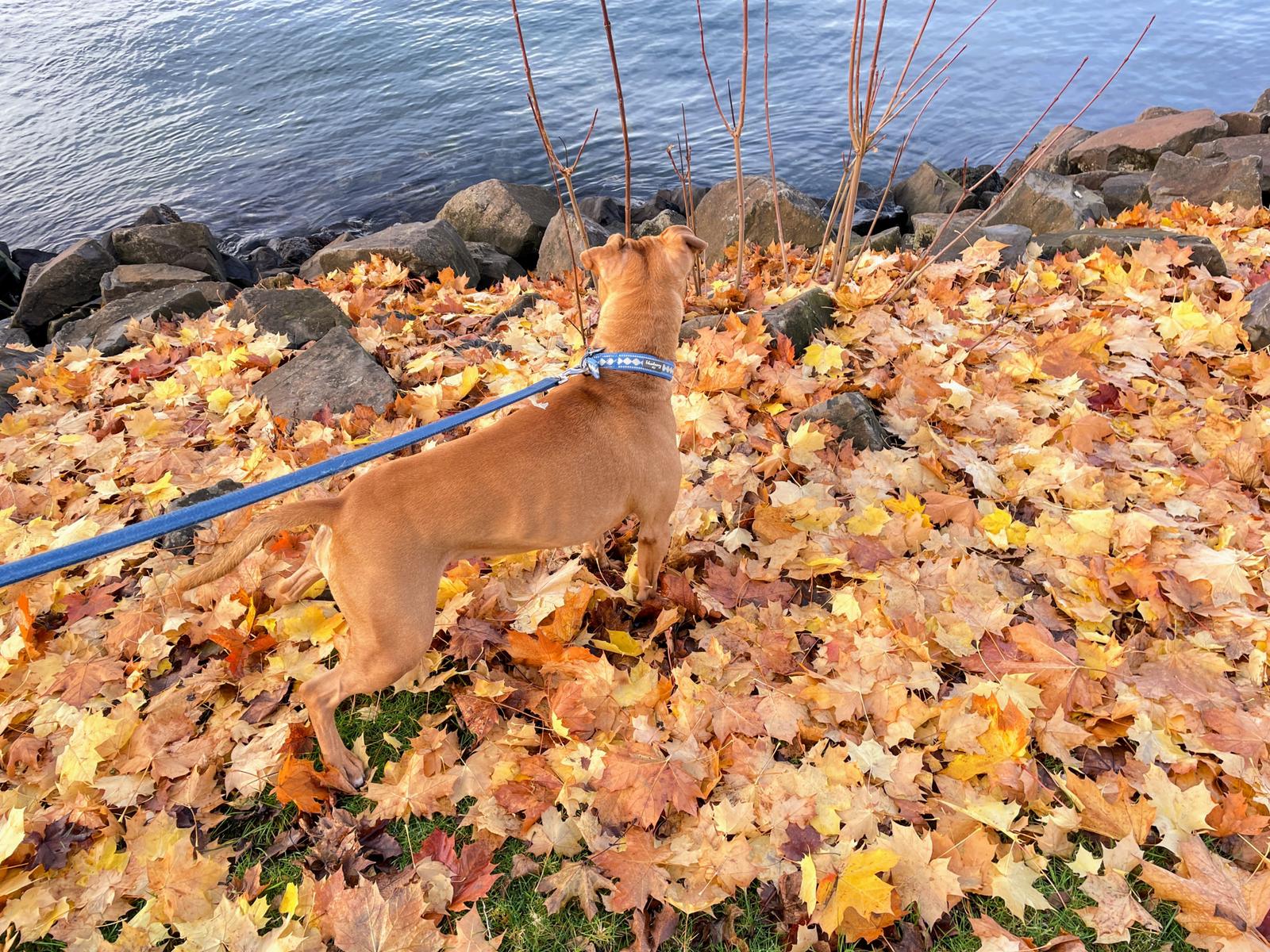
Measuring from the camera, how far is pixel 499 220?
11641mm

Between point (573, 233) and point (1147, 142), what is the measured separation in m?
10.6

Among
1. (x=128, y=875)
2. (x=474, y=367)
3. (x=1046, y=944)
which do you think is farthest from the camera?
(x=474, y=367)

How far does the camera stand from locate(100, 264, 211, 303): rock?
10.8 metres

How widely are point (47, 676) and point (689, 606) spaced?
2.88m

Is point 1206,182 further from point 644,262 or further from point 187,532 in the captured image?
point 187,532

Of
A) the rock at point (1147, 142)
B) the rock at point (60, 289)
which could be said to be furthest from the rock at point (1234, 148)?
the rock at point (60, 289)

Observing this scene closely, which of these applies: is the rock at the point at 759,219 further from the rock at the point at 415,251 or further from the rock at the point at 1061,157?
→ the rock at the point at 1061,157

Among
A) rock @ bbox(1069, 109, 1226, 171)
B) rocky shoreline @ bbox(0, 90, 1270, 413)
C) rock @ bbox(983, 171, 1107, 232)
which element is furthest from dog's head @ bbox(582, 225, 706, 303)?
rock @ bbox(1069, 109, 1226, 171)

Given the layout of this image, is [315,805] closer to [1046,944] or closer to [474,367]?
[1046,944]

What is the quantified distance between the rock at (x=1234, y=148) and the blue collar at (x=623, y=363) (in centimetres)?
1213

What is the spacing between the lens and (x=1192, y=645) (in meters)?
2.93

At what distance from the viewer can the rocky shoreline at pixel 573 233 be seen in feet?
22.0

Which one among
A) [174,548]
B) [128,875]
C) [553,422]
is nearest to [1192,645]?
[553,422]

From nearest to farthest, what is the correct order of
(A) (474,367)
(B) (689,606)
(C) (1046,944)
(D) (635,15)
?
(C) (1046,944) → (B) (689,606) → (A) (474,367) → (D) (635,15)
